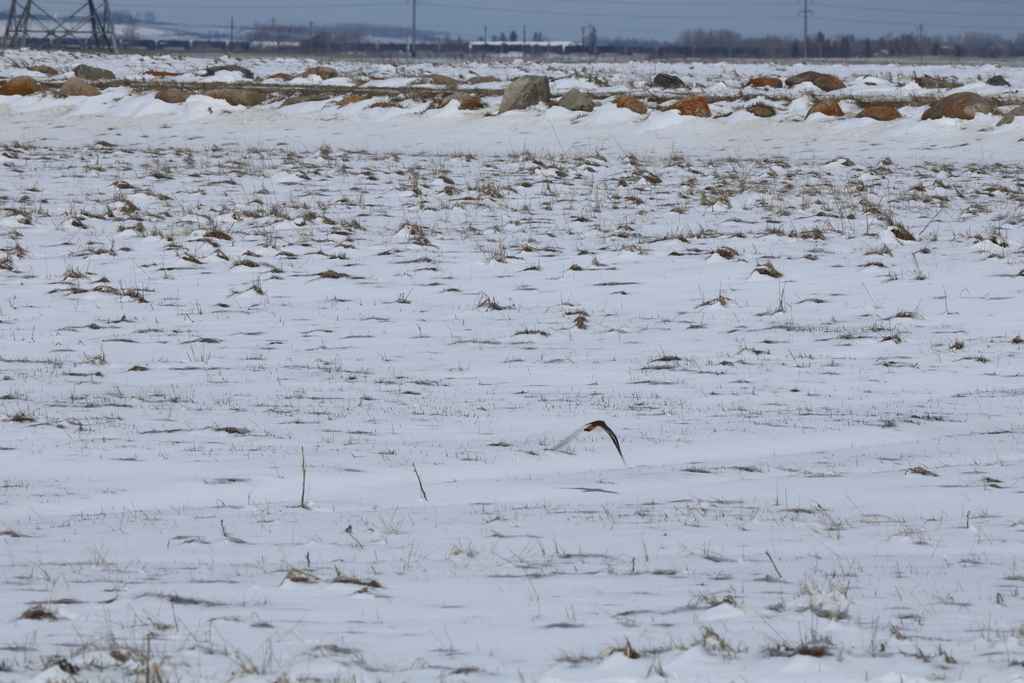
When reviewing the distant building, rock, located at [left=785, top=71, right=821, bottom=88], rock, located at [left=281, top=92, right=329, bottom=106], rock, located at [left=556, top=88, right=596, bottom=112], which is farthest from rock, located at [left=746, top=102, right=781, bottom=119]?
the distant building

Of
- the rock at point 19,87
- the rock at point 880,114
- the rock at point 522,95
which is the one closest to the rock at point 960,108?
the rock at point 880,114

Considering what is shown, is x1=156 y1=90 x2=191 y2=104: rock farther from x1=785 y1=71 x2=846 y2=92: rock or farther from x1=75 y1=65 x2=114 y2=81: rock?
x1=785 y1=71 x2=846 y2=92: rock

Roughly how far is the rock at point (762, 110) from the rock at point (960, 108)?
3254mm

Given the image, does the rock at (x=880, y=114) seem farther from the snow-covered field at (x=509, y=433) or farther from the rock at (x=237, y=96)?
the rock at (x=237, y=96)

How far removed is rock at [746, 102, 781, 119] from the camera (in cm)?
2187

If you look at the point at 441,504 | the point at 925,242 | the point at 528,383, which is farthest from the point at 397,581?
the point at 925,242

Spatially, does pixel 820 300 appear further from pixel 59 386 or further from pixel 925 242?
pixel 59 386

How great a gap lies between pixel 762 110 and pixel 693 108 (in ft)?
5.05

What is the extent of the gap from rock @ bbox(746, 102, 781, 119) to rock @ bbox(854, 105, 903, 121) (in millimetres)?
1928

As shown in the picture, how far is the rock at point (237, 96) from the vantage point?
24078 millimetres

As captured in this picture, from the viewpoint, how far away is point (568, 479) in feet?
14.1

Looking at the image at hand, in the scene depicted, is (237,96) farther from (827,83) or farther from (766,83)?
(827,83)

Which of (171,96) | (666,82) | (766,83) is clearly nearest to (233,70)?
(171,96)

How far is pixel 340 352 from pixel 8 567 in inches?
144
